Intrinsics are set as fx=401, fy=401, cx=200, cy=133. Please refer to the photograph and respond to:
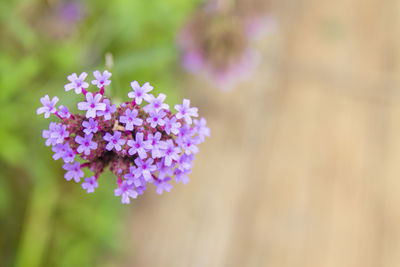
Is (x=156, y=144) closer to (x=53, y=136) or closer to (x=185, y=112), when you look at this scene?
(x=185, y=112)

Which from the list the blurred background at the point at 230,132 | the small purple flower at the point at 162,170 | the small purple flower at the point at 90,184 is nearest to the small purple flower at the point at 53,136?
the small purple flower at the point at 90,184

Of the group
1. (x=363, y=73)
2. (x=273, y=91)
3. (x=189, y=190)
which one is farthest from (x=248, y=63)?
(x=363, y=73)

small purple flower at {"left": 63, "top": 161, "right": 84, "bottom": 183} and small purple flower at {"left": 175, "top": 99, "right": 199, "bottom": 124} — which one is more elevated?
small purple flower at {"left": 175, "top": 99, "right": 199, "bottom": 124}

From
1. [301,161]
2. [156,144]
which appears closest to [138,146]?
[156,144]

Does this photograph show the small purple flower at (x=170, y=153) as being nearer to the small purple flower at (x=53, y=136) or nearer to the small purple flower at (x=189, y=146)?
the small purple flower at (x=189, y=146)

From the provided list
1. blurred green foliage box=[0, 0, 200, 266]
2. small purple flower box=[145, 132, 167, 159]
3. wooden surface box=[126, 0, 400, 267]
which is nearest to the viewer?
small purple flower box=[145, 132, 167, 159]

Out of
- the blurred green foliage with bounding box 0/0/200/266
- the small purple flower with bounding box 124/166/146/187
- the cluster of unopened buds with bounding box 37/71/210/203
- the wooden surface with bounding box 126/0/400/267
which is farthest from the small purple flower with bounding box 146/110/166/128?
the wooden surface with bounding box 126/0/400/267

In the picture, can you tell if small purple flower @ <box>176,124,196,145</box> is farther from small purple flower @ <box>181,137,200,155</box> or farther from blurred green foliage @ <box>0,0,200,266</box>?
blurred green foliage @ <box>0,0,200,266</box>
